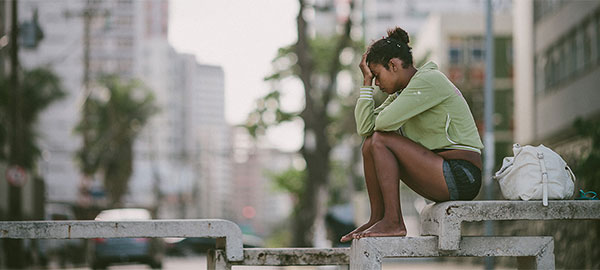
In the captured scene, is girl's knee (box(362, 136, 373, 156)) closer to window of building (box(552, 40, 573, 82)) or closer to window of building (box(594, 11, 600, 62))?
window of building (box(594, 11, 600, 62))

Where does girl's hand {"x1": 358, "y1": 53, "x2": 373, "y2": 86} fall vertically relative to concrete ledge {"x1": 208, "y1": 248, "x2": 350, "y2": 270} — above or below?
above

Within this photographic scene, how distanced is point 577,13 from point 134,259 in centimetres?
1291

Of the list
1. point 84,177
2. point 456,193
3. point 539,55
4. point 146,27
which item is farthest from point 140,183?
point 456,193

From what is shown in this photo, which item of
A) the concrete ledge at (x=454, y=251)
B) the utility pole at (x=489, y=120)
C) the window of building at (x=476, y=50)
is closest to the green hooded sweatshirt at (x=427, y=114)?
the concrete ledge at (x=454, y=251)

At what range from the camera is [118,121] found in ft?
183

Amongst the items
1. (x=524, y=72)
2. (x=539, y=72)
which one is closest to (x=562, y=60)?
(x=539, y=72)

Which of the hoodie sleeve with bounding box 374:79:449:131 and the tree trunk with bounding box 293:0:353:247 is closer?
the hoodie sleeve with bounding box 374:79:449:131

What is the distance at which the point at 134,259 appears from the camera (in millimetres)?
21359

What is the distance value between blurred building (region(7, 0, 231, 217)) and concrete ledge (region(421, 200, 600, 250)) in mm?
22447

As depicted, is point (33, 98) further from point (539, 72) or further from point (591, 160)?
point (591, 160)

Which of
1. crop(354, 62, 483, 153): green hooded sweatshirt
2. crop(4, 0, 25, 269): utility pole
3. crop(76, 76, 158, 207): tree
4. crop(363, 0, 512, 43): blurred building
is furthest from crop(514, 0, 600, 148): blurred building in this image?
crop(363, 0, 512, 43): blurred building

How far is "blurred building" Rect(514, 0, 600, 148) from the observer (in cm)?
2367

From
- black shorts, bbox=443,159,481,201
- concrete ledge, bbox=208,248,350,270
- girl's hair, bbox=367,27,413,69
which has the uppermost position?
girl's hair, bbox=367,27,413,69

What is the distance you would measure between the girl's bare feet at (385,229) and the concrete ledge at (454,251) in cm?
6
